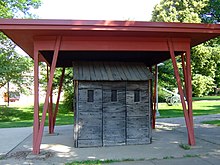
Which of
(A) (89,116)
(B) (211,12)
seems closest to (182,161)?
(A) (89,116)

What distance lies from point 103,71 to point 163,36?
7.49 feet

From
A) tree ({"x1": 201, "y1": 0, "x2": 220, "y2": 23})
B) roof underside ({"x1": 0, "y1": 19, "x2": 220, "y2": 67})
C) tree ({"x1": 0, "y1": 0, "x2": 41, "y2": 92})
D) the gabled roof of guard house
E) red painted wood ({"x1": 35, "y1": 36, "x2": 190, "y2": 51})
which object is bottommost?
the gabled roof of guard house

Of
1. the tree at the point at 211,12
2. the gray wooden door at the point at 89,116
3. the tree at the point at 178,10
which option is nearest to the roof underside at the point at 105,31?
the gray wooden door at the point at 89,116

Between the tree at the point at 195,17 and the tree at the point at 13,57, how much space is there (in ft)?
39.6

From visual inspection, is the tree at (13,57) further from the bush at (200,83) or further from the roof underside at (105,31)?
the bush at (200,83)

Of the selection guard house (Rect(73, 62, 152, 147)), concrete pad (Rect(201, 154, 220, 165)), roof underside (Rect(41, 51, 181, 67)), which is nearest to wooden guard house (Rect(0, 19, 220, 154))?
guard house (Rect(73, 62, 152, 147))

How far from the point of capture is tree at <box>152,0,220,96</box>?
87.0ft

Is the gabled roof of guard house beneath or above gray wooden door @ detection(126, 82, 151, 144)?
above

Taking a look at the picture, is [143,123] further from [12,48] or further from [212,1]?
[212,1]

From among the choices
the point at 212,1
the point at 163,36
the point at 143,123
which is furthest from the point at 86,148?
the point at 212,1

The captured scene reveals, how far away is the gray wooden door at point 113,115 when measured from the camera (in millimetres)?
8500

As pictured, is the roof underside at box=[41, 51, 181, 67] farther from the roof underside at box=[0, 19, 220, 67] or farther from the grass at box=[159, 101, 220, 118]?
the grass at box=[159, 101, 220, 118]

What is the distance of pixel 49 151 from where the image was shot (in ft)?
25.5

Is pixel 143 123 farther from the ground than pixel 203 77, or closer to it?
closer to it
